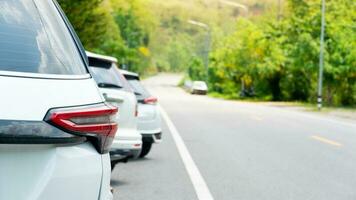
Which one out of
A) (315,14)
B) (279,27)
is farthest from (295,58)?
(279,27)

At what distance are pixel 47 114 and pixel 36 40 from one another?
0.46 metres

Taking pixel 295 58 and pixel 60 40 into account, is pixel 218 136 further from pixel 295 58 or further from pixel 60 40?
pixel 295 58

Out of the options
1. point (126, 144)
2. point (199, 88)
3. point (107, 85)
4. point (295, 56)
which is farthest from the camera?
point (199, 88)

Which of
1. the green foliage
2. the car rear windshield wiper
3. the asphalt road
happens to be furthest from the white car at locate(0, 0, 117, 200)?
the green foliage

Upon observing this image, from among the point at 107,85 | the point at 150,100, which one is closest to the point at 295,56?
the point at 150,100

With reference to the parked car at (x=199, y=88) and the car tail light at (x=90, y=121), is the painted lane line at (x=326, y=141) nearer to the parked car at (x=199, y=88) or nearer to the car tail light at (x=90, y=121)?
the car tail light at (x=90, y=121)

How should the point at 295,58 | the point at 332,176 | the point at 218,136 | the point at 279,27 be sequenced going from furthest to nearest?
1. the point at 279,27
2. the point at 295,58
3. the point at 218,136
4. the point at 332,176

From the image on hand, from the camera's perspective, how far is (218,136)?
17.4 metres

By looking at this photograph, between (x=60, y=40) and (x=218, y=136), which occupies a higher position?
(x=60, y=40)

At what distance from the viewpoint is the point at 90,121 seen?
3.19 meters

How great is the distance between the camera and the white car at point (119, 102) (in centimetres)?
860

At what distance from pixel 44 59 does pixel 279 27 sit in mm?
58960

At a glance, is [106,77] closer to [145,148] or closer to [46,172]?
[145,148]

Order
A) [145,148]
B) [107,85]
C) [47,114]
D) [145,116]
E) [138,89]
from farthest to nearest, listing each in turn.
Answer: [145,148] → [138,89] → [145,116] → [107,85] → [47,114]
